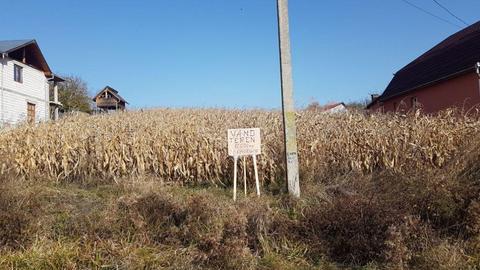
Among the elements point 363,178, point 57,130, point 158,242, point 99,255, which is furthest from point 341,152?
point 57,130

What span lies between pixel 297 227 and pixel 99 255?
2617mm

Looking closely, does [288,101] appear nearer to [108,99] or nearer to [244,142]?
[244,142]

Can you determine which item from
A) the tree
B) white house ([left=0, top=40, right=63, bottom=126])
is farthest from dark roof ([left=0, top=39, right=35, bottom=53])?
the tree

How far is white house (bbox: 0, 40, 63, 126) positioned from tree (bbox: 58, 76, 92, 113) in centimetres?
1012

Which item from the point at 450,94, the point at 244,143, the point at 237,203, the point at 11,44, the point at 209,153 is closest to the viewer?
the point at 237,203

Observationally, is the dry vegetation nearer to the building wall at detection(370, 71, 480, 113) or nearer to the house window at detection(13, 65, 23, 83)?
the building wall at detection(370, 71, 480, 113)

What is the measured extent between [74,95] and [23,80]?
18.9 m

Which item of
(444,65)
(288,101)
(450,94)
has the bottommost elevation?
(288,101)

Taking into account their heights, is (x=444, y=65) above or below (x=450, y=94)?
above

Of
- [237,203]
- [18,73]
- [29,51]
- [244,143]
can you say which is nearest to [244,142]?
[244,143]

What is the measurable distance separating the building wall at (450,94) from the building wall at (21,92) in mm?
22467

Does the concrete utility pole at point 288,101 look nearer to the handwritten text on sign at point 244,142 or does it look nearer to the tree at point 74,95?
the handwritten text on sign at point 244,142

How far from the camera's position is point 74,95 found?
5347 cm

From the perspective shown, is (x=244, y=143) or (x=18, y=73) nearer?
(x=244, y=143)
